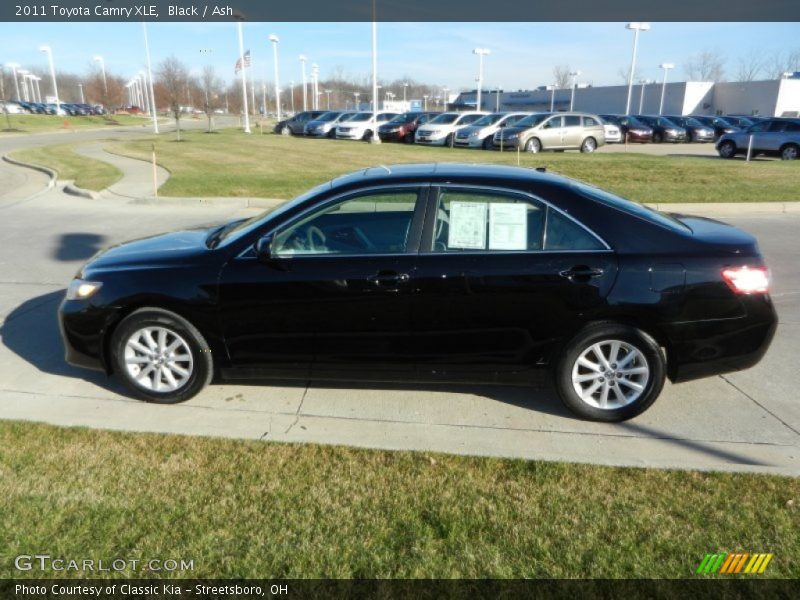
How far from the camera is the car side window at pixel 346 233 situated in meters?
4.07

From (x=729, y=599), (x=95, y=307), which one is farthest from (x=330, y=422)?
(x=729, y=599)

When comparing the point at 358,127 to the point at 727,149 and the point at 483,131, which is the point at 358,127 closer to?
the point at 483,131

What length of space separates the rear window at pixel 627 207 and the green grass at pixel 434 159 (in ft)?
29.7

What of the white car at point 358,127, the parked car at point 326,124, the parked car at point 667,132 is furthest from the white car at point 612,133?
the parked car at point 326,124

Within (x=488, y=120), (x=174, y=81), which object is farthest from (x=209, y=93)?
(x=488, y=120)

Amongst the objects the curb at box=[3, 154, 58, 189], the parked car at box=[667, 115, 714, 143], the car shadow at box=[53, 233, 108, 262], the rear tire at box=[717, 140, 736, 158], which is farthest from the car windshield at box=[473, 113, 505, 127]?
the car shadow at box=[53, 233, 108, 262]

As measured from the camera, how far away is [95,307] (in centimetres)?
421

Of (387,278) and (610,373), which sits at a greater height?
(387,278)

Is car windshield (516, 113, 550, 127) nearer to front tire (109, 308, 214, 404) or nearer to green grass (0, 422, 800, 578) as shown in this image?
front tire (109, 308, 214, 404)

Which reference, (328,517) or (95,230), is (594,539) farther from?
(95,230)

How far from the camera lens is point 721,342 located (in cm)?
397

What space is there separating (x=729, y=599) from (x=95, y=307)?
4.00 m

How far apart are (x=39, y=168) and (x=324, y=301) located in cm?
1942

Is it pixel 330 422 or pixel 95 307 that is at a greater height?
pixel 95 307
